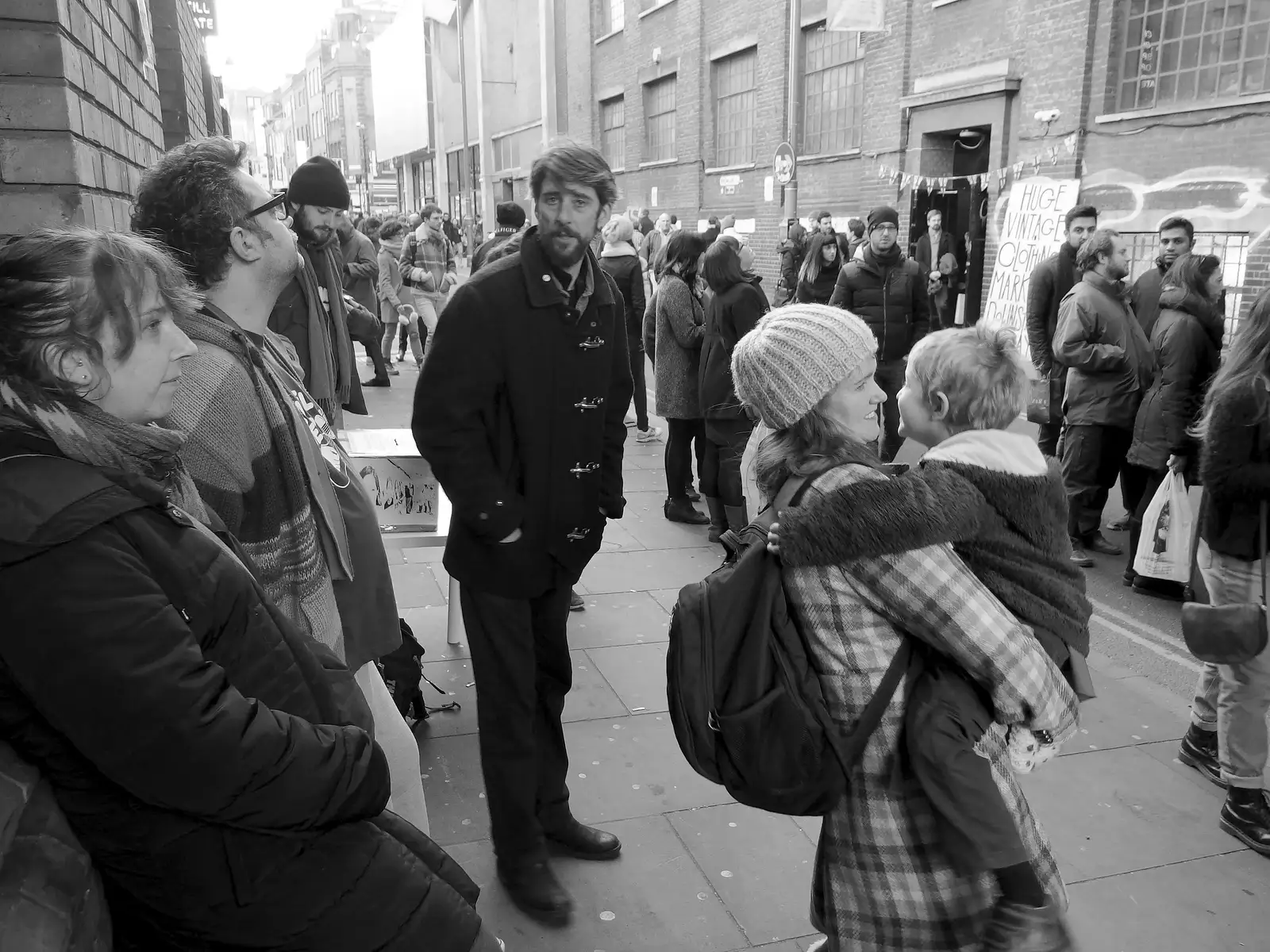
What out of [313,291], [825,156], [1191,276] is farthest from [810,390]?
[825,156]

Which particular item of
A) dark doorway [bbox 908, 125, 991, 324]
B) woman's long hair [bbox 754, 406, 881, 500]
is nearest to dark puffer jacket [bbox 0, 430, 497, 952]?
woman's long hair [bbox 754, 406, 881, 500]

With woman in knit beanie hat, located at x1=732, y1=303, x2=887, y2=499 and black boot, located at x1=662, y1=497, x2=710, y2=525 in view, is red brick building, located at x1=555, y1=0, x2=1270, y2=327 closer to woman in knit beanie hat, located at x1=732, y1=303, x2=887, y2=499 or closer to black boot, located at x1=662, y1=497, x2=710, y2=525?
black boot, located at x1=662, y1=497, x2=710, y2=525

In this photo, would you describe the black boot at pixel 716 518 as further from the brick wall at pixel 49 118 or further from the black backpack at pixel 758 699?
the black backpack at pixel 758 699

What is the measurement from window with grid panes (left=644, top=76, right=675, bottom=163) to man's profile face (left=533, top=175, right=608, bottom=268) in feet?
71.1

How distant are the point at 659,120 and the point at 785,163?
11293 mm

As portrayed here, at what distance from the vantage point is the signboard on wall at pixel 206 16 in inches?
394

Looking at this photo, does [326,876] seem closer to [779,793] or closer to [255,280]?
[779,793]

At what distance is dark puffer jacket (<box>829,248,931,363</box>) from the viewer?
775 cm

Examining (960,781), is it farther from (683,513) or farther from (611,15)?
(611,15)

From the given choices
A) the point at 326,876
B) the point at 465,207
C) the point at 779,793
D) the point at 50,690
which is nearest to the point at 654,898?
the point at 779,793

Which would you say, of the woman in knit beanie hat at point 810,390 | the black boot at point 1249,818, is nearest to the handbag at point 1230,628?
the black boot at point 1249,818

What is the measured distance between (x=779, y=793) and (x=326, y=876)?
31.5 inches

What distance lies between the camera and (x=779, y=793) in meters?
1.81

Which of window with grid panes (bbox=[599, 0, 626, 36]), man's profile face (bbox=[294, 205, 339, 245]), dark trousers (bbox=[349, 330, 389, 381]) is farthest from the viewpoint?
window with grid panes (bbox=[599, 0, 626, 36])
